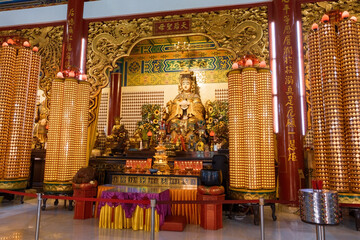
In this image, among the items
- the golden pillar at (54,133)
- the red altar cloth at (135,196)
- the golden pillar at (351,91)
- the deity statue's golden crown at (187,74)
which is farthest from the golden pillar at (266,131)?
the deity statue's golden crown at (187,74)

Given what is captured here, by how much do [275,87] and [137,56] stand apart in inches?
224

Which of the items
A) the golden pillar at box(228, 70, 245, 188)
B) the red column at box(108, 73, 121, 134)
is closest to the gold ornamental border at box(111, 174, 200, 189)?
the golden pillar at box(228, 70, 245, 188)

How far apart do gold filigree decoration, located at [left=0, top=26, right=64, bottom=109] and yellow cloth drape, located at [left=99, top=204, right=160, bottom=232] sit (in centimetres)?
386

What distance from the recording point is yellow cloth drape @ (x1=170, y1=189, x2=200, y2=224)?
4.01 meters

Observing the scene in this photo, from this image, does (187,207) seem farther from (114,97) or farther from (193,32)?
(114,97)

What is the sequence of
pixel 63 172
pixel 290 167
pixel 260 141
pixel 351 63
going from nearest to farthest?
pixel 351 63
pixel 260 141
pixel 290 167
pixel 63 172

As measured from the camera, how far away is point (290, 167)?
15.9ft

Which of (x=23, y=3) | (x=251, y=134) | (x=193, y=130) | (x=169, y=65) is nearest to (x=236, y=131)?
(x=251, y=134)

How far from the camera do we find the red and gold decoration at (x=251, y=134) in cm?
419

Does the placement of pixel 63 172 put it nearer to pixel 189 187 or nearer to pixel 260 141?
pixel 189 187

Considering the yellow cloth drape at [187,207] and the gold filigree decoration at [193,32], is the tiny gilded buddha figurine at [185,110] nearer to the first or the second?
the gold filigree decoration at [193,32]

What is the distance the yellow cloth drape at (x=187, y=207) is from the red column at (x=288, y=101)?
6.06 ft

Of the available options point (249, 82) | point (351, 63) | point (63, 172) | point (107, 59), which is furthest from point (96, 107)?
point (351, 63)

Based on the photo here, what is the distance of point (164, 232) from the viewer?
3.54m
